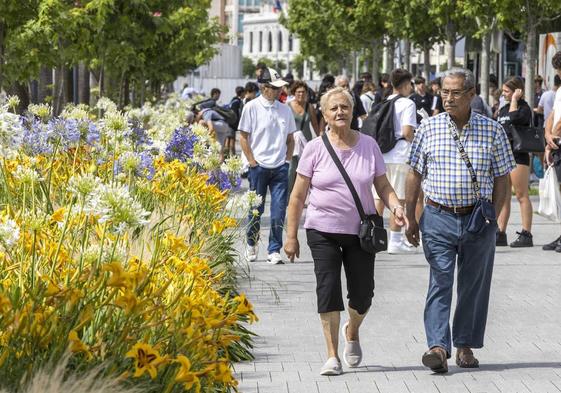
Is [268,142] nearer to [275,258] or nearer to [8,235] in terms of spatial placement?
[275,258]

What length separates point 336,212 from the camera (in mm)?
7895

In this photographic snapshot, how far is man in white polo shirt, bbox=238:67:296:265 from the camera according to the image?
12.9m

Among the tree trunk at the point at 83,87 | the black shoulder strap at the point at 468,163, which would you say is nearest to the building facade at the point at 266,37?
the tree trunk at the point at 83,87

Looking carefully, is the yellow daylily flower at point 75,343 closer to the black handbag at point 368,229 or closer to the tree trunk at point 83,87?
the black handbag at point 368,229

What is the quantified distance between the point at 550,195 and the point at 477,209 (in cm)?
646

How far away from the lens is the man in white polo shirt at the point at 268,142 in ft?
42.5

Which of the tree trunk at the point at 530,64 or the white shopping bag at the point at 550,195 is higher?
the tree trunk at the point at 530,64

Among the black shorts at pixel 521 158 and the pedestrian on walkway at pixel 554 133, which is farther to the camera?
the black shorts at pixel 521 158

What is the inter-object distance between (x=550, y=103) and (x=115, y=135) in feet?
37.6

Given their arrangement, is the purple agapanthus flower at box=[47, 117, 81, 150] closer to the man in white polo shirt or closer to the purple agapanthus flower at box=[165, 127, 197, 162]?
the purple agapanthus flower at box=[165, 127, 197, 162]

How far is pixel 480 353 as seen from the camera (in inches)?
339

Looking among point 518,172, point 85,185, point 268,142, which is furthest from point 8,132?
point 518,172

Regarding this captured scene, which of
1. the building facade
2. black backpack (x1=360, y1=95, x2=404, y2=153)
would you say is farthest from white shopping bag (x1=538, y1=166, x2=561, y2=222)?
the building facade

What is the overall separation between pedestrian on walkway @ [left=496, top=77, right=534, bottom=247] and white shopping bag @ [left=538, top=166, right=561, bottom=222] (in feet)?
0.53
